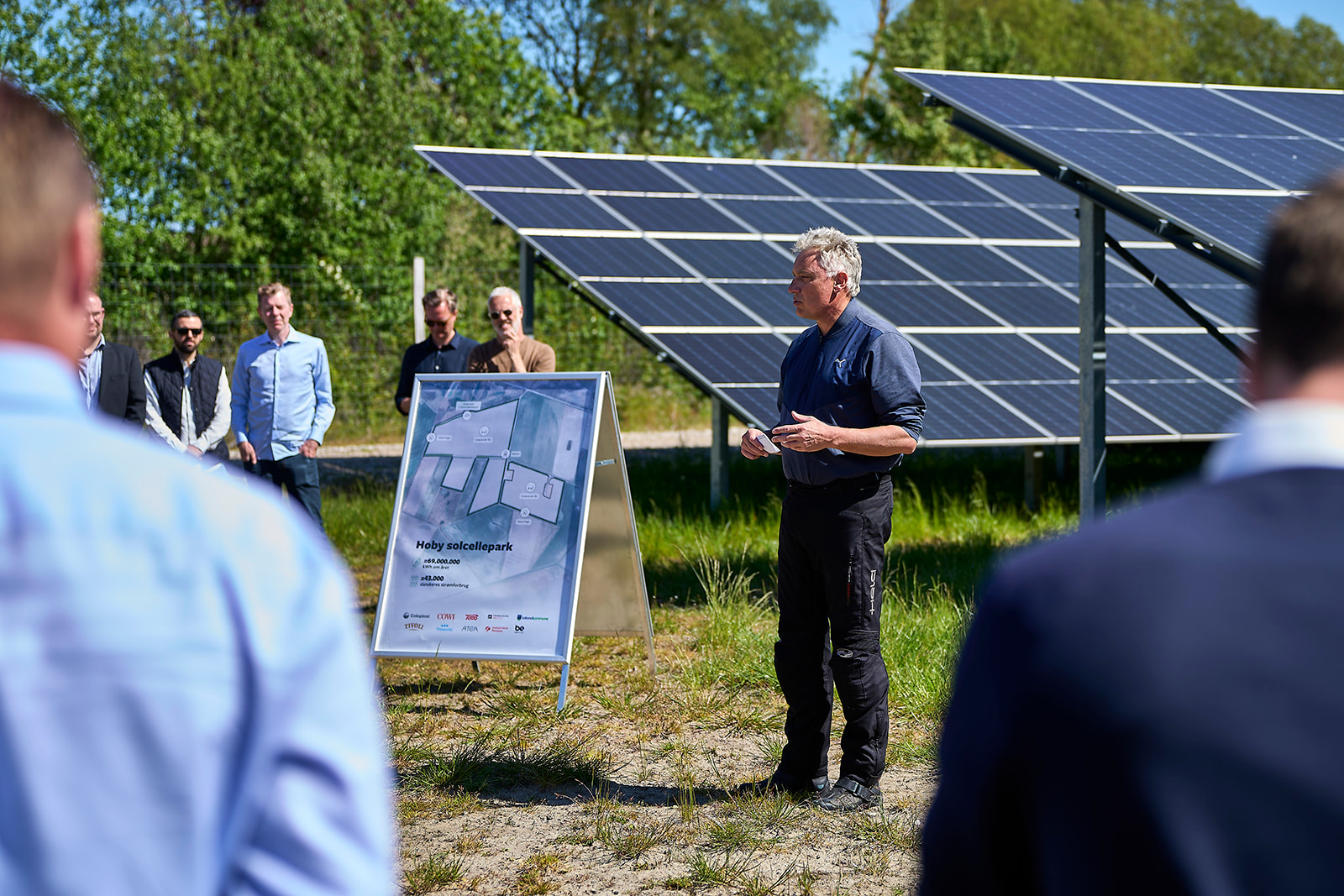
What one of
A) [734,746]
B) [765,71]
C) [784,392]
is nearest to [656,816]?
[734,746]

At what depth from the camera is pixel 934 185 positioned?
13.7 meters

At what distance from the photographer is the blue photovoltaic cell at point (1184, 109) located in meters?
9.56

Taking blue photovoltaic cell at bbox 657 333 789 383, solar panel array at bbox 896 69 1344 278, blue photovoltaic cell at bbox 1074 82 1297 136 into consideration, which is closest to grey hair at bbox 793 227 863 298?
solar panel array at bbox 896 69 1344 278

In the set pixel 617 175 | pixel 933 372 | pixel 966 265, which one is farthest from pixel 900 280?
pixel 617 175

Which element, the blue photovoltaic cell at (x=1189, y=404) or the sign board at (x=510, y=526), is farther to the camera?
the blue photovoltaic cell at (x=1189, y=404)

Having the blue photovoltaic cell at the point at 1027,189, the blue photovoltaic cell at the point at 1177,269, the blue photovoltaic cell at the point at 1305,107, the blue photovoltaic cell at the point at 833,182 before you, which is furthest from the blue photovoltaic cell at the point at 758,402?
the blue photovoltaic cell at the point at 1027,189

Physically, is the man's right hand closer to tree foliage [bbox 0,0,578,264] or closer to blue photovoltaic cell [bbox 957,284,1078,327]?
blue photovoltaic cell [bbox 957,284,1078,327]

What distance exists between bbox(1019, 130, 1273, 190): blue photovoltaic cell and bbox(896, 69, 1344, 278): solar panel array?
0.01m

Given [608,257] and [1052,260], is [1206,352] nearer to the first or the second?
[1052,260]

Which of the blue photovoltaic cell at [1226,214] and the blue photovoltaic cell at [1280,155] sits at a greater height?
the blue photovoltaic cell at [1280,155]

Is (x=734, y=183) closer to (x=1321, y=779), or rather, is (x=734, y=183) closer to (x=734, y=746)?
(x=734, y=746)

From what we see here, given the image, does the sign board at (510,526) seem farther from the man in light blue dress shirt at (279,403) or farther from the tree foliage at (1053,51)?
the tree foliage at (1053,51)

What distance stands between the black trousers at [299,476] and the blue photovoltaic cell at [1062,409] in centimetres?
486

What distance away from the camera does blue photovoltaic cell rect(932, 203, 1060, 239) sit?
1259 cm
